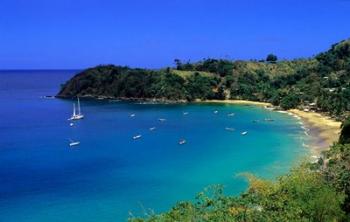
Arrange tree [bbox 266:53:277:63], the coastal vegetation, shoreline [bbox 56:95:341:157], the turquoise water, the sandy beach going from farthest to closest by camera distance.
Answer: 1. tree [bbox 266:53:277:63]
2. the coastal vegetation
3. the sandy beach
4. shoreline [bbox 56:95:341:157]
5. the turquoise water

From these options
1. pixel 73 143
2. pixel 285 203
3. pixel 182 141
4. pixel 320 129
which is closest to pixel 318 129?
pixel 320 129

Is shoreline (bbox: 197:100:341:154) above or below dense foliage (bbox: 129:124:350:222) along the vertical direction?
below

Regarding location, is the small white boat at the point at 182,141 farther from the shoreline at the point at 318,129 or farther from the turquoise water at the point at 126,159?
the shoreline at the point at 318,129

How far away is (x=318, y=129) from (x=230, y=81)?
2402 inches

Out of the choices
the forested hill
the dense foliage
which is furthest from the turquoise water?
the forested hill

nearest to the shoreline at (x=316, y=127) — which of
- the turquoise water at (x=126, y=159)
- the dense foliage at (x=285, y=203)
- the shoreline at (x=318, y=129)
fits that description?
the shoreline at (x=318, y=129)

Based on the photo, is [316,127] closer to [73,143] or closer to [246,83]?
[73,143]

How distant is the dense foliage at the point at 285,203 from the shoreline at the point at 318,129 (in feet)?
101

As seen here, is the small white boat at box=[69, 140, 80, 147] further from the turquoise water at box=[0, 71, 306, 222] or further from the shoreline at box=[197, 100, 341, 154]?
the shoreline at box=[197, 100, 341, 154]

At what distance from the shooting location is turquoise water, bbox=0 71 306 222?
45.3 m

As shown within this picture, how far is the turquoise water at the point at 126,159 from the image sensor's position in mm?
45312

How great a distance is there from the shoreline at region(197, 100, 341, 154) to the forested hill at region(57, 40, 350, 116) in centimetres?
810

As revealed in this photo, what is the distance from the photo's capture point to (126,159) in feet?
213

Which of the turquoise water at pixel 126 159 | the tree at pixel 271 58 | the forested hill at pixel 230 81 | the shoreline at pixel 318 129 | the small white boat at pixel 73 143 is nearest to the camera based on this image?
the turquoise water at pixel 126 159
